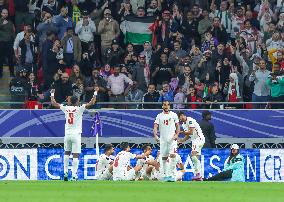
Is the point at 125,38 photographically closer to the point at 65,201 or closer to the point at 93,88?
the point at 93,88

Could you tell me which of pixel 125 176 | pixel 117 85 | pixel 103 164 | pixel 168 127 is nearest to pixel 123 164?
pixel 125 176

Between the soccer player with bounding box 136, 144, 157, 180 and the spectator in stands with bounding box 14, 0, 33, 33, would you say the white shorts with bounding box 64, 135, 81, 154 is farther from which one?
the spectator in stands with bounding box 14, 0, 33, 33

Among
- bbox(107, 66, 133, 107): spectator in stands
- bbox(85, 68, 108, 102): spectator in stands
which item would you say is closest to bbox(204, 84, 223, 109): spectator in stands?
bbox(107, 66, 133, 107): spectator in stands

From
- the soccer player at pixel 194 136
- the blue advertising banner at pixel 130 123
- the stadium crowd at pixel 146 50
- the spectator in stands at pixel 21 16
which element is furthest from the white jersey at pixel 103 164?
the spectator in stands at pixel 21 16

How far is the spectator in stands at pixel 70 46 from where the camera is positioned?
36688mm

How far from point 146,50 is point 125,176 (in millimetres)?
5717

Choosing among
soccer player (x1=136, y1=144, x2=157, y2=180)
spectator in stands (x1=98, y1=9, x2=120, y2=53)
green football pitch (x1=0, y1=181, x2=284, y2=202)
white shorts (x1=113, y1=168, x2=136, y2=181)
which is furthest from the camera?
spectator in stands (x1=98, y1=9, x2=120, y2=53)

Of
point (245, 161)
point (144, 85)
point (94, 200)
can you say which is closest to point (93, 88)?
point (144, 85)

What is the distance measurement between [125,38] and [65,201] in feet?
55.7

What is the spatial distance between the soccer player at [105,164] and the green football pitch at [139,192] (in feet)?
15.5

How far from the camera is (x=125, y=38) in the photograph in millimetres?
37656

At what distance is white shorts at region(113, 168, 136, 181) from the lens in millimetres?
31984

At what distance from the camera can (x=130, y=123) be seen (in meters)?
35.8

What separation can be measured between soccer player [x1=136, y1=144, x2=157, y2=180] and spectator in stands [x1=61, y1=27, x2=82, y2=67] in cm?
512
